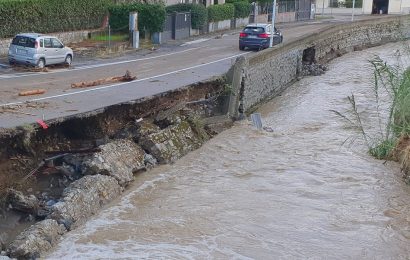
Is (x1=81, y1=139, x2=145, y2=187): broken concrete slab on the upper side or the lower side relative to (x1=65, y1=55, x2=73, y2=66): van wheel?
lower

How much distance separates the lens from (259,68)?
82.8 ft

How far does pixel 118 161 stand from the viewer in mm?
14445

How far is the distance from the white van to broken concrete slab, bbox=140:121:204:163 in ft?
33.3

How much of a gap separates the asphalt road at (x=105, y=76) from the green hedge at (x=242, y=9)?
1667cm

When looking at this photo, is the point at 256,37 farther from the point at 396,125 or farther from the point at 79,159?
the point at 79,159

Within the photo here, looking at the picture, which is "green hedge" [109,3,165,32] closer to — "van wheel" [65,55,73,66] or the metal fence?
the metal fence

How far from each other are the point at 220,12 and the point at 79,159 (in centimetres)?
3725

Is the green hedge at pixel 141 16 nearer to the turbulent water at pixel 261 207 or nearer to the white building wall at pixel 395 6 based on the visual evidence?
the turbulent water at pixel 261 207

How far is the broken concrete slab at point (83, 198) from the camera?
38.1ft

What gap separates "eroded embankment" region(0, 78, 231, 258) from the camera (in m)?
11.6

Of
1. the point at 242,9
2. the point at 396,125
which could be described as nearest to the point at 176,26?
the point at 242,9

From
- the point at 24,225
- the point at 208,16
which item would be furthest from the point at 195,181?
the point at 208,16

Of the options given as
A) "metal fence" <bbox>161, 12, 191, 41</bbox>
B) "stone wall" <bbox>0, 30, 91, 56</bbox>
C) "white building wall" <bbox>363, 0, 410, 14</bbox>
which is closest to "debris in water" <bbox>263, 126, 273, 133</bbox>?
"stone wall" <bbox>0, 30, 91, 56</bbox>

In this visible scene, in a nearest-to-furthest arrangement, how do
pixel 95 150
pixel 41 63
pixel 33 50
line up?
pixel 95 150, pixel 33 50, pixel 41 63
